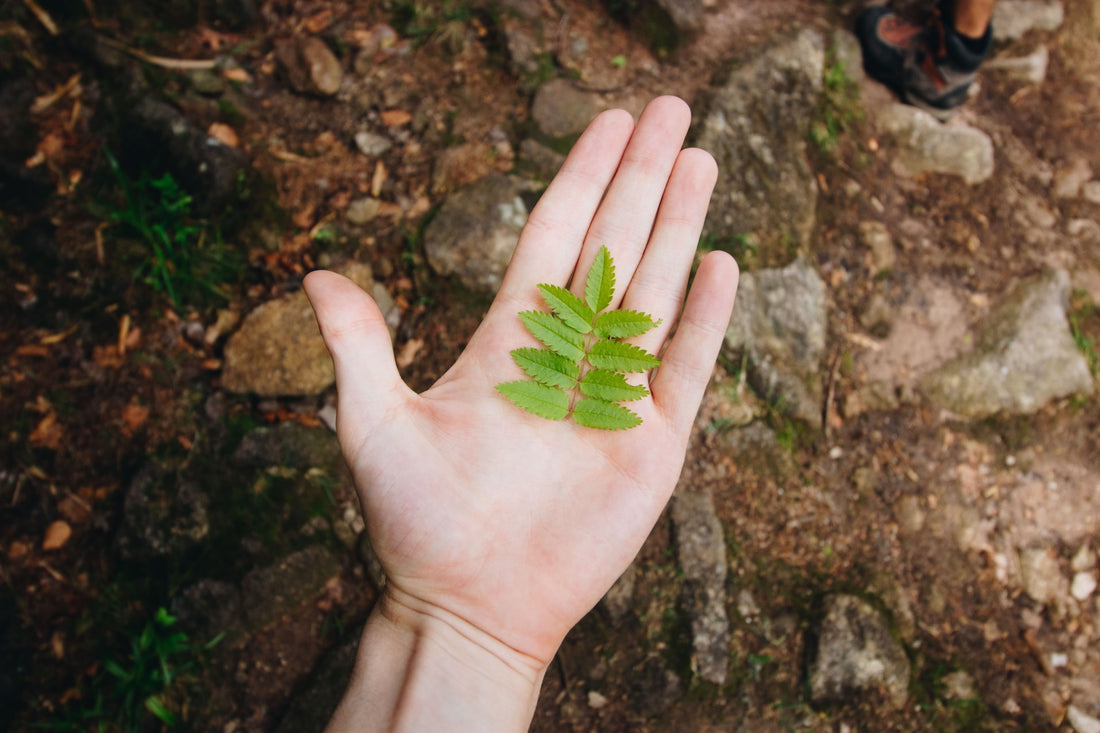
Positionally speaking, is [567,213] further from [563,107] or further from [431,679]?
[431,679]

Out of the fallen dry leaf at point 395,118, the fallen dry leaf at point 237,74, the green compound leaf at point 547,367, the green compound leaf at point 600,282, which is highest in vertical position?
the green compound leaf at point 600,282

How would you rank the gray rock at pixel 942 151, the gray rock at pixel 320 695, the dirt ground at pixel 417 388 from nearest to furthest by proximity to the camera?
the gray rock at pixel 320 695, the dirt ground at pixel 417 388, the gray rock at pixel 942 151

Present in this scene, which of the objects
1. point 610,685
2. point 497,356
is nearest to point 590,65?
point 497,356

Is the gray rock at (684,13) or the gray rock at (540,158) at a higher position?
the gray rock at (684,13)

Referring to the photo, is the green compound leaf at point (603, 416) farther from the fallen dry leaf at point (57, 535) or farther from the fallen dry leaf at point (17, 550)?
the fallen dry leaf at point (17, 550)

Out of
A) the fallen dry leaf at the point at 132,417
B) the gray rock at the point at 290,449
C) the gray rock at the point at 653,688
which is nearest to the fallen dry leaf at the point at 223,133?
the fallen dry leaf at the point at 132,417

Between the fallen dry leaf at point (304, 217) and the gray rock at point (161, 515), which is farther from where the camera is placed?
the fallen dry leaf at point (304, 217)
